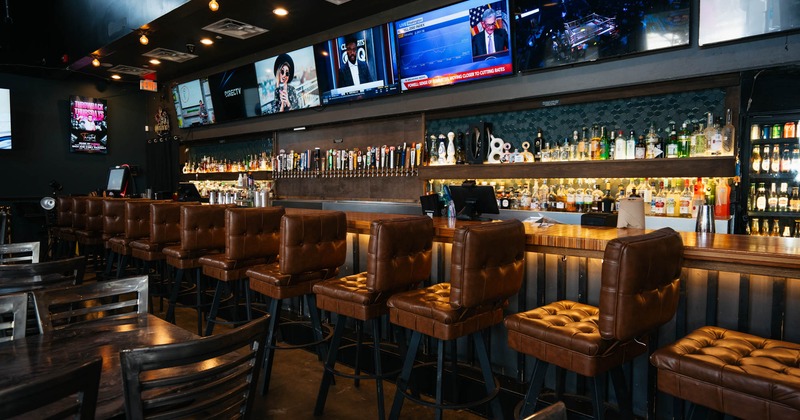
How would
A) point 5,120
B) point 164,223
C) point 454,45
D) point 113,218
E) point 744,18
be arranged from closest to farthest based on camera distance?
point 744,18, point 164,223, point 454,45, point 113,218, point 5,120

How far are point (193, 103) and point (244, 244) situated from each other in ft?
21.9

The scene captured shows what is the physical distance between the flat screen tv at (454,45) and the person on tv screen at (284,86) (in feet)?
6.88

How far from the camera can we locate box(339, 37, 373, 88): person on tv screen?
5.94 m

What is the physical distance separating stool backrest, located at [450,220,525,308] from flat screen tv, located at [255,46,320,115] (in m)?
5.03

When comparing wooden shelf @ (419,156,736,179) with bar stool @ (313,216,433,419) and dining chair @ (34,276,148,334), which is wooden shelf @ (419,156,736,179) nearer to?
bar stool @ (313,216,433,419)

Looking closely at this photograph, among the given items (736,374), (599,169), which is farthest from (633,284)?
(599,169)

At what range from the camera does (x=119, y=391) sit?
1.30 meters

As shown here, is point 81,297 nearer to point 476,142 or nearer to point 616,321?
point 616,321

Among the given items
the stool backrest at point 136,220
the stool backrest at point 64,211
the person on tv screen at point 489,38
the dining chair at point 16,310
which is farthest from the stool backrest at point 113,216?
the person on tv screen at point 489,38

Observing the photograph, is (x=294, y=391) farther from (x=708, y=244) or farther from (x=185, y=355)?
(x=708, y=244)

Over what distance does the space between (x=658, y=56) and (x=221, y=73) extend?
669 centimetres

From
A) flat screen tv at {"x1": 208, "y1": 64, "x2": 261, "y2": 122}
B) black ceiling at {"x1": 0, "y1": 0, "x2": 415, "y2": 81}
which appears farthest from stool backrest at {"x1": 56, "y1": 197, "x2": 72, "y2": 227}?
flat screen tv at {"x1": 208, "y1": 64, "x2": 261, "y2": 122}

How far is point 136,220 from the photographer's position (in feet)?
15.5

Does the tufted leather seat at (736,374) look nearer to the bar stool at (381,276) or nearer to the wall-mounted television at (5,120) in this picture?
the bar stool at (381,276)
